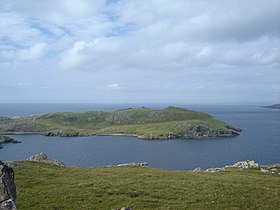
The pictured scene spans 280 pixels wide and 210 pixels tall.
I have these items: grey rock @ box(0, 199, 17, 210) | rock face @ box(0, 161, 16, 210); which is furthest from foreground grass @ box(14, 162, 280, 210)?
grey rock @ box(0, 199, 17, 210)

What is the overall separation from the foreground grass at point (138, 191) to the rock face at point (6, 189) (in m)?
9.55

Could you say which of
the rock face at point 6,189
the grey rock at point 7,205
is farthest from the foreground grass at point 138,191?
the grey rock at point 7,205

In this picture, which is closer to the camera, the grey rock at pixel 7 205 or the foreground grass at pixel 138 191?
the grey rock at pixel 7 205

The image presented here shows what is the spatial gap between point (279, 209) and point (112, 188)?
1851 centimetres

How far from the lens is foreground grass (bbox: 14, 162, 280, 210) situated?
32.5 m

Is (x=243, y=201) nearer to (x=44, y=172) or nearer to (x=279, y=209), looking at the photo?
(x=279, y=209)

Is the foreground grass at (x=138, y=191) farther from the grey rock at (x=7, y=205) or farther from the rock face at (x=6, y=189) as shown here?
the grey rock at (x=7, y=205)

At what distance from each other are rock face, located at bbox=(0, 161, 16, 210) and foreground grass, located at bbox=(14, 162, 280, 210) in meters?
9.55

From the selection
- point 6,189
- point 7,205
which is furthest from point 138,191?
point 7,205

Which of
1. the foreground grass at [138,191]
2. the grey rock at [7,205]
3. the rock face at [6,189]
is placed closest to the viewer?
the grey rock at [7,205]

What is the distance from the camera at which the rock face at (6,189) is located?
20228mm

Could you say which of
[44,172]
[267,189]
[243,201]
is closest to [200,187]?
[243,201]

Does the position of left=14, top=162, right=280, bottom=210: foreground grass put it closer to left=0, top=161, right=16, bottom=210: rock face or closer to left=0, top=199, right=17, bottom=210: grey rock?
left=0, top=161, right=16, bottom=210: rock face

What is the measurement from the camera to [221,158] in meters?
195
